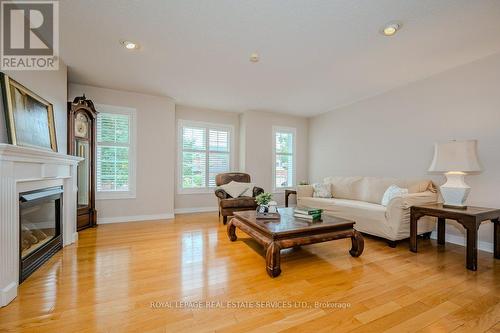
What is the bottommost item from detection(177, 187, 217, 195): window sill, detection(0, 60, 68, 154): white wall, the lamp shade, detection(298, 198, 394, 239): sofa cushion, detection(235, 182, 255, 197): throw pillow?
detection(298, 198, 394, 239): sofa cushion

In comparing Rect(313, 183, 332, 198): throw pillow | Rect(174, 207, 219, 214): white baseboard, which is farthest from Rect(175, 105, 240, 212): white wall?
Rect(313, 183, 332, 198): throw pillow

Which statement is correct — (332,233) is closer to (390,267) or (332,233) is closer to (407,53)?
(390,267)

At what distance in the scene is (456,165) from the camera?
2570mm

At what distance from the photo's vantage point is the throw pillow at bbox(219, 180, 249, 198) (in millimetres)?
4368

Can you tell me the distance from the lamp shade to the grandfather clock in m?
5.04

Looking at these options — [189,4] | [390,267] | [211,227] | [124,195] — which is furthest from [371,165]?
[124,195]

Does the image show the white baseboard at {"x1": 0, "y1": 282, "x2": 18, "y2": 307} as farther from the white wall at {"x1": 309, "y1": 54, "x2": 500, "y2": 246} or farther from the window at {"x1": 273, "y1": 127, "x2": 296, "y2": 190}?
the white wall at {"x1": 309, "y1": 54, "x2": 500, "y2": 246}

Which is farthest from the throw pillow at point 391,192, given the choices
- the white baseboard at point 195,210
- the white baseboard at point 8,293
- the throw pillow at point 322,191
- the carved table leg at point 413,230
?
the white baseboard at point 8,293

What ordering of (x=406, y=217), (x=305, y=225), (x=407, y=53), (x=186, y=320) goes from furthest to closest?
(x=406, y=217) < (x=407, y=53) < (x=305, y=225) < (x=186, y=320)

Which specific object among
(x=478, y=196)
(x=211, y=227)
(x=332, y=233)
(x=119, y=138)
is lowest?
(x=211, y=227)

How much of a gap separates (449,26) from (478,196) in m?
2.15

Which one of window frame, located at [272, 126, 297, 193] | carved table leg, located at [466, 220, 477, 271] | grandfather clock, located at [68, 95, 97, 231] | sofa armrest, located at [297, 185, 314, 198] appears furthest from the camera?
window frame, located at [272, 126, 297, 193]

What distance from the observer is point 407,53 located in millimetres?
2721

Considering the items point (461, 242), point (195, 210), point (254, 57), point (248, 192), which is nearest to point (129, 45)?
point (254, 57)
